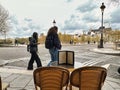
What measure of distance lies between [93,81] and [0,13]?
41369 mm

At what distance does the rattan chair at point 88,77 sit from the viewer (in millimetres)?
3998

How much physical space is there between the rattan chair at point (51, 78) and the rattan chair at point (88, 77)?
0.14 metres

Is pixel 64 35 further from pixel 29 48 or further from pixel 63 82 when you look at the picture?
pixel 63 82

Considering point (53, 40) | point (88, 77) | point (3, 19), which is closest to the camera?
point (88, 77)

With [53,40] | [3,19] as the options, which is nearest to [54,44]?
[53,40]

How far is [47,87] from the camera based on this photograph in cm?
423

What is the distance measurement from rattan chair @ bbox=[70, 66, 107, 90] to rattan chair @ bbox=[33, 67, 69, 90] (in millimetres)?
144

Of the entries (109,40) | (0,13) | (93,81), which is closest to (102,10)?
(0,13)

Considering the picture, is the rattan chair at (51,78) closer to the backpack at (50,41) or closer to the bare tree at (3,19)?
the backpack at (50,41)

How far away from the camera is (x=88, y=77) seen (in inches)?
160

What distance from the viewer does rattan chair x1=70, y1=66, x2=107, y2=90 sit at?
4.00m

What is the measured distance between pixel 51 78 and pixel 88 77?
0.63 m

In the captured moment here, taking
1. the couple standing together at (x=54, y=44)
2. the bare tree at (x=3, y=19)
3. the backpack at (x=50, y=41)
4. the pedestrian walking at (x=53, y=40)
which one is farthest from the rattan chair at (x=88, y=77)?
the bare tree at (x=3, y=19)

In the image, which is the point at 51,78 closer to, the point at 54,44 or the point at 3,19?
the point at 54,44
